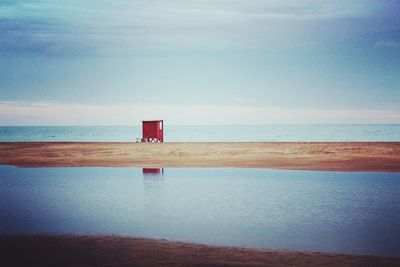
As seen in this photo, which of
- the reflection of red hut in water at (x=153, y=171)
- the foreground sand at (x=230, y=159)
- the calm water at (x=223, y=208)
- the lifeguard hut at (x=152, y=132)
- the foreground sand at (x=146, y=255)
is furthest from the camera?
the lifeguard hut at (x=152, y=132)

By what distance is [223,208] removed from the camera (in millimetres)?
16500

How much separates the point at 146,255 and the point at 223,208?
7.00m

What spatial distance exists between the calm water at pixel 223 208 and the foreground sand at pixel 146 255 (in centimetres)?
89

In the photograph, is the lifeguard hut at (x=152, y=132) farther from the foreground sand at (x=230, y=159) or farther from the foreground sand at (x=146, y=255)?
the foreground sand at (x=146, y=255)

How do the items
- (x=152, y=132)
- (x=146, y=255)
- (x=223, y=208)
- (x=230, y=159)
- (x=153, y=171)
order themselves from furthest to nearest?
1. (x=152, y=132)
2. (x=230, y=159)
3. (x=153, y=171)
4. (x=223, y=208)
5. (x=146, y=255)

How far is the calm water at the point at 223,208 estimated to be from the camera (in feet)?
39.3

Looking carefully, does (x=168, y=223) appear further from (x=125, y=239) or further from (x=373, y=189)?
(x=373, y=189)

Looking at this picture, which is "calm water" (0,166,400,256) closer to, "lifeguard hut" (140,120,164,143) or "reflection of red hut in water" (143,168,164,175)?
"reflection of red hut in water" (143,168,164,175)

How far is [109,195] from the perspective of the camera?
19.9 metres

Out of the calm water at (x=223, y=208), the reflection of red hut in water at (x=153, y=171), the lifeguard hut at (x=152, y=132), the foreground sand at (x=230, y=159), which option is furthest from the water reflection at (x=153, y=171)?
the lifeguard hut at (x=152, y=132)

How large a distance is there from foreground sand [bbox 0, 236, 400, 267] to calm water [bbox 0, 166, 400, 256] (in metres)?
0.89

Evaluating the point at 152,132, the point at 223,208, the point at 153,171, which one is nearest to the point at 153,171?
the point at 153,171

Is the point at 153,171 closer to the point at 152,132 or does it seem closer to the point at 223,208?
the point at 223,208

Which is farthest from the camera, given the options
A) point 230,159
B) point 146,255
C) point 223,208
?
point 230,159
